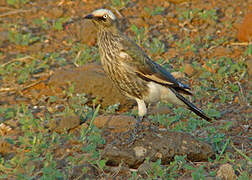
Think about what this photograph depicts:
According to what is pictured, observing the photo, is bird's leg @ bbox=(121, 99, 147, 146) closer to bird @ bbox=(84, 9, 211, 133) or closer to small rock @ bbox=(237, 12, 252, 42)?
bird @ bbox=(84, 9, 211, 133)

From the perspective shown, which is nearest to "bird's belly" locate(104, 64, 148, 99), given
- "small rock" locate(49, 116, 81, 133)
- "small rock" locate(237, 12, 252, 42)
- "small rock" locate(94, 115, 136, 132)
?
"small rock" locate(94, 115, 136, 132)

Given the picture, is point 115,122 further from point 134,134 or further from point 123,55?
point 123,55

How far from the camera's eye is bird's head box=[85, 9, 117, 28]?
514 cm

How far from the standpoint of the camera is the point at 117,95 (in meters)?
6.64

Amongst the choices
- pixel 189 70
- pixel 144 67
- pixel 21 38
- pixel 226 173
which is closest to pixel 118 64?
pixel 144 67

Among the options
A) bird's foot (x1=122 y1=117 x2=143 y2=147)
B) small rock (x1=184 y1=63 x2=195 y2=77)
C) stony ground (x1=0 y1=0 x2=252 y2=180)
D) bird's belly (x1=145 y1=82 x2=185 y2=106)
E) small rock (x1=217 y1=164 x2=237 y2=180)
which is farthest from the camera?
small rock (x1=184 y1=63 x2=195 y2=77)

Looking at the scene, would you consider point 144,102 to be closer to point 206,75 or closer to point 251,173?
point 251,173

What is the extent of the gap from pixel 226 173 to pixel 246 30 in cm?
415

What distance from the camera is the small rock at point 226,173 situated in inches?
171

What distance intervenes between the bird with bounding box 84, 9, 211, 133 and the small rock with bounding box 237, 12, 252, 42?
301cm

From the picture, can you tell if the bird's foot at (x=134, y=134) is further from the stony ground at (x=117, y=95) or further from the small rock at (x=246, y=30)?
the small rock at (x=246, y=30)

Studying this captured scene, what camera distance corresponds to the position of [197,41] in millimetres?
8273

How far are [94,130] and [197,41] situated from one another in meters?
3.61

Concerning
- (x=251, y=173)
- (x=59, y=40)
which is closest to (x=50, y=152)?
(x=251, y=173)
